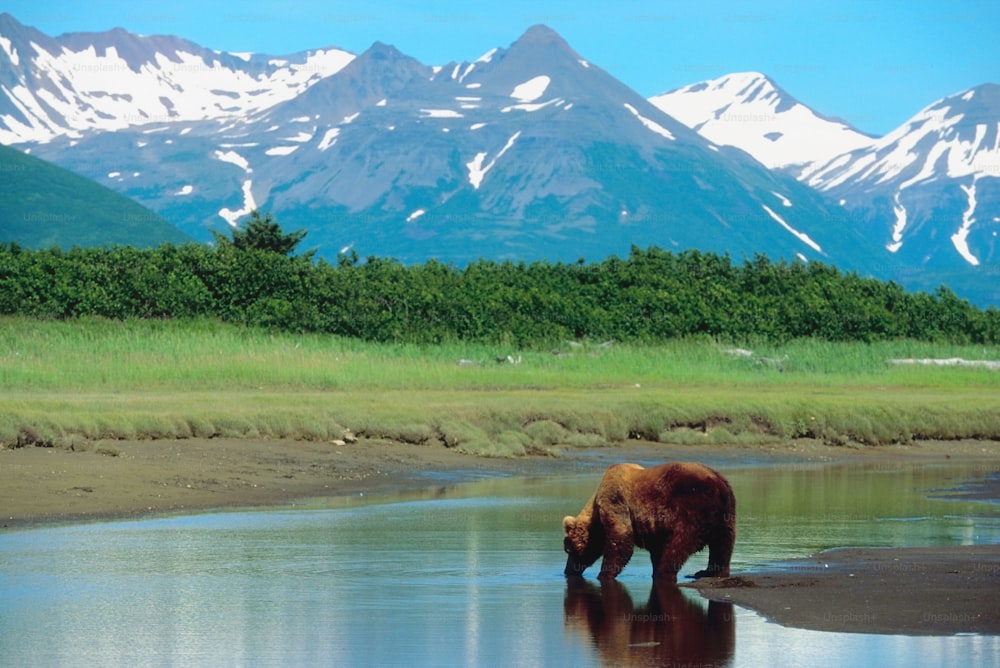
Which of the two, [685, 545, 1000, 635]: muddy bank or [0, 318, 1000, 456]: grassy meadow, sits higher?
[0, 318, 1000, 456]: grassy meadow

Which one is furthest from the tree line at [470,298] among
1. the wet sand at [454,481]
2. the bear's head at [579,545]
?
the bear's head at [579,545]

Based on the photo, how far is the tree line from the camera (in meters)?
46.8

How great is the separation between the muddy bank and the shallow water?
13.1 inches

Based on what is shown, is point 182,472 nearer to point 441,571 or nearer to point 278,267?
point 441,571

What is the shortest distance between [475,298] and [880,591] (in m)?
36.5

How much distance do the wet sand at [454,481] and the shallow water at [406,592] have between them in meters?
0.58

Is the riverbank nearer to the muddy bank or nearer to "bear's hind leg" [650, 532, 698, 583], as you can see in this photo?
"bear's hind leg" [650, 532, 698, 583]

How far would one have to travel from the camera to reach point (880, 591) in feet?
45.9

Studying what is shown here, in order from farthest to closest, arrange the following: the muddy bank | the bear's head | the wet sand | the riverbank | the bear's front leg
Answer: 1. the riverbank
2. the bear's head
3. the bear's front leg
4. the wet sand
5. the muddy bank

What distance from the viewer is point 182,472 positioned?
2242cm

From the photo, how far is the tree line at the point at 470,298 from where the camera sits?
4681 centimetres

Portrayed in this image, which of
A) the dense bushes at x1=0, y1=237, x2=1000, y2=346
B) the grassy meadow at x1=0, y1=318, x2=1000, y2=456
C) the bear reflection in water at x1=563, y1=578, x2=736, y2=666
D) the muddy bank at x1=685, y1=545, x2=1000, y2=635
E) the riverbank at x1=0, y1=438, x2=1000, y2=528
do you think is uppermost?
the dense bushes at x1=0, y1=237, x2=1000, y2=346

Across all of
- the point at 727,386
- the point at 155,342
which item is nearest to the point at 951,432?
the point at 727,386

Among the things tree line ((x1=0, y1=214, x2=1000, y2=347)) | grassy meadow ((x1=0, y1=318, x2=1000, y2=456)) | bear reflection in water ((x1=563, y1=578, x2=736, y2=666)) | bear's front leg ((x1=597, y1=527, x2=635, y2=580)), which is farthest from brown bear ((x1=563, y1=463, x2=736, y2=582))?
tree line ((x1=0, y1=214, x2=1000, y2=347))
